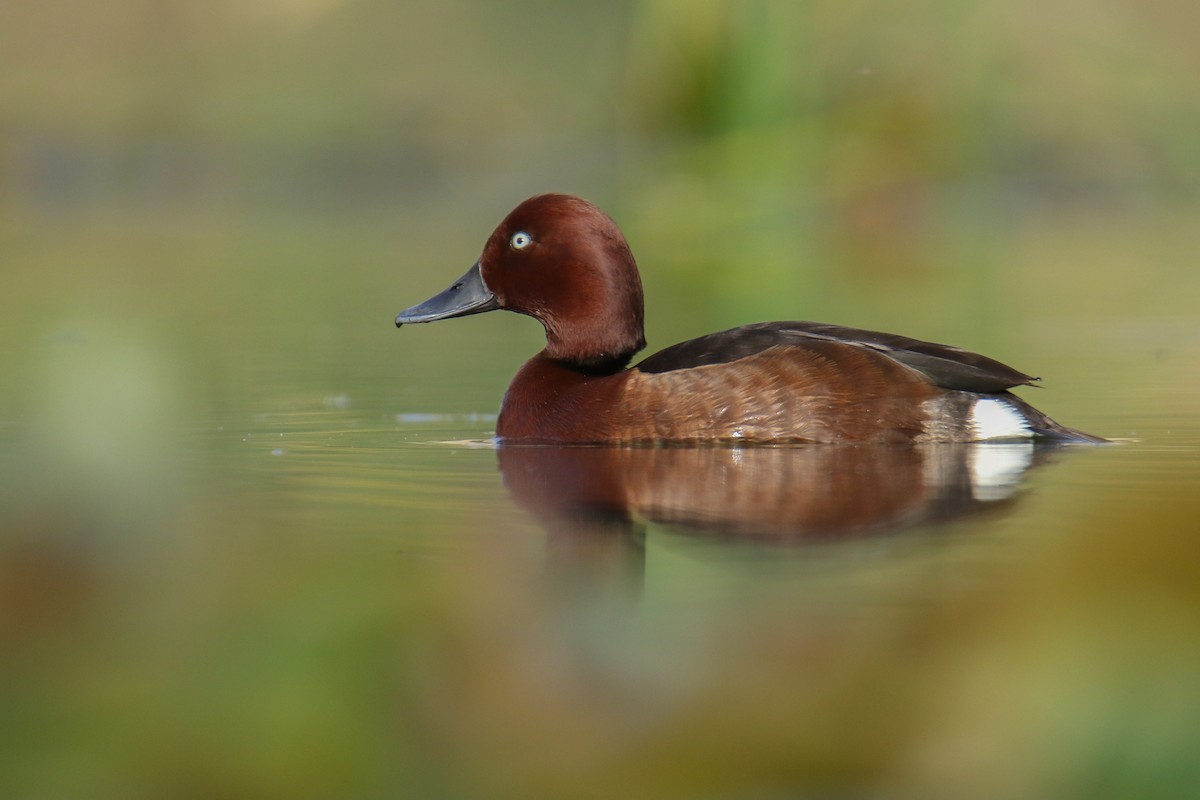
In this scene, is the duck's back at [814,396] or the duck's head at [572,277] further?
the duck's head at [572,277]

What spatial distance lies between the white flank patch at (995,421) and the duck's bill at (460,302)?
1922 mm

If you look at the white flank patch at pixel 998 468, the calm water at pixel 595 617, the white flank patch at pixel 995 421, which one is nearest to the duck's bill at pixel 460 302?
the calm water at pixel 595 617

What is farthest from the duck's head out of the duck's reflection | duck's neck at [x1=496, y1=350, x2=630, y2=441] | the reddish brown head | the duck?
the duck's reflection

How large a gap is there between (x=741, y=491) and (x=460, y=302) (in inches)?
91.2

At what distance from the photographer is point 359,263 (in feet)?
57.3

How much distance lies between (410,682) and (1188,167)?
3561 centimetres

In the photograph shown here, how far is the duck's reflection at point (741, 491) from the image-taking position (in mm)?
4324

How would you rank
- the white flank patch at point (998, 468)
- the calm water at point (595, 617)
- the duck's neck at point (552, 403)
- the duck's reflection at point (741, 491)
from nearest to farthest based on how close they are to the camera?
the calm water at point (595, 617), the duck's reflection at point (741, 491), the white flank patch at point (998, 468), the duck's neck at point (552, 403)

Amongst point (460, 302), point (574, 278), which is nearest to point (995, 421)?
point (574, 278)

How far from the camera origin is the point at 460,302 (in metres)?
7.11

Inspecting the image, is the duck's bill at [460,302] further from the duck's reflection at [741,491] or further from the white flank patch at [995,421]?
the white flank patch at [995,421]

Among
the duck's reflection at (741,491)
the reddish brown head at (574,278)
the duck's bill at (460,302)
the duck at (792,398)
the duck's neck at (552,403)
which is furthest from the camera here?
the duck's bill at (460,302)

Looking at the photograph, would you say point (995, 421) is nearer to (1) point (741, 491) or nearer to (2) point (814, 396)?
(2) point (814, 396)

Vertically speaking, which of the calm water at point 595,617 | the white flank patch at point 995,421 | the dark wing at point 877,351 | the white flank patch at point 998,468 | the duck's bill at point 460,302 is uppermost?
the duck's bill at point 460,302
